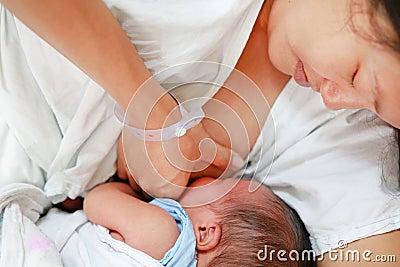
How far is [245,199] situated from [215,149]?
11cm

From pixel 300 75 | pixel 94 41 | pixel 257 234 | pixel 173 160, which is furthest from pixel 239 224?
pixel 94 41

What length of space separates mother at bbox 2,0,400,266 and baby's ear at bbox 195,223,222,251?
10 centimetres

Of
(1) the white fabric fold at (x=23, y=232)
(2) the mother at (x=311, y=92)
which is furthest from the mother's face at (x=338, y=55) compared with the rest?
(1) the white fabric fold at (x=23, y=232)

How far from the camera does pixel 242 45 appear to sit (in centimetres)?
97

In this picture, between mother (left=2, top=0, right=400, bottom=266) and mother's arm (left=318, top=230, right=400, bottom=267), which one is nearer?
mother (left=2, top=0, right=400, bottom=266)

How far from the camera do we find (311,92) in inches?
42.1

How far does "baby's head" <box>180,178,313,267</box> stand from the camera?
948 millimetres

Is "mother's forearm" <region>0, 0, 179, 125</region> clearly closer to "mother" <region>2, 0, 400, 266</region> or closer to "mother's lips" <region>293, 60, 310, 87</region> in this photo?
"mother" <region>2, 0, 400, 266</region>

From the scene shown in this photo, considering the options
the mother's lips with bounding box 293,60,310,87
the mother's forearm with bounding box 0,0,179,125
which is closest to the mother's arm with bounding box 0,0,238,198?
the mother's forearm with bounding box 0,0,179,125

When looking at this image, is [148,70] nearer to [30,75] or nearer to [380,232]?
[30,75]

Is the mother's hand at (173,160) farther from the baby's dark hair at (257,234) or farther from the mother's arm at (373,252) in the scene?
the mother's arm at (373,252)

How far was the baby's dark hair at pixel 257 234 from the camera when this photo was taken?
0.94 metres

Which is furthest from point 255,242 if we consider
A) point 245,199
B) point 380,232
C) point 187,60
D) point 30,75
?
point 30,75

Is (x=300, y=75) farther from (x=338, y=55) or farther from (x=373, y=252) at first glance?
(x=373, y=252)
